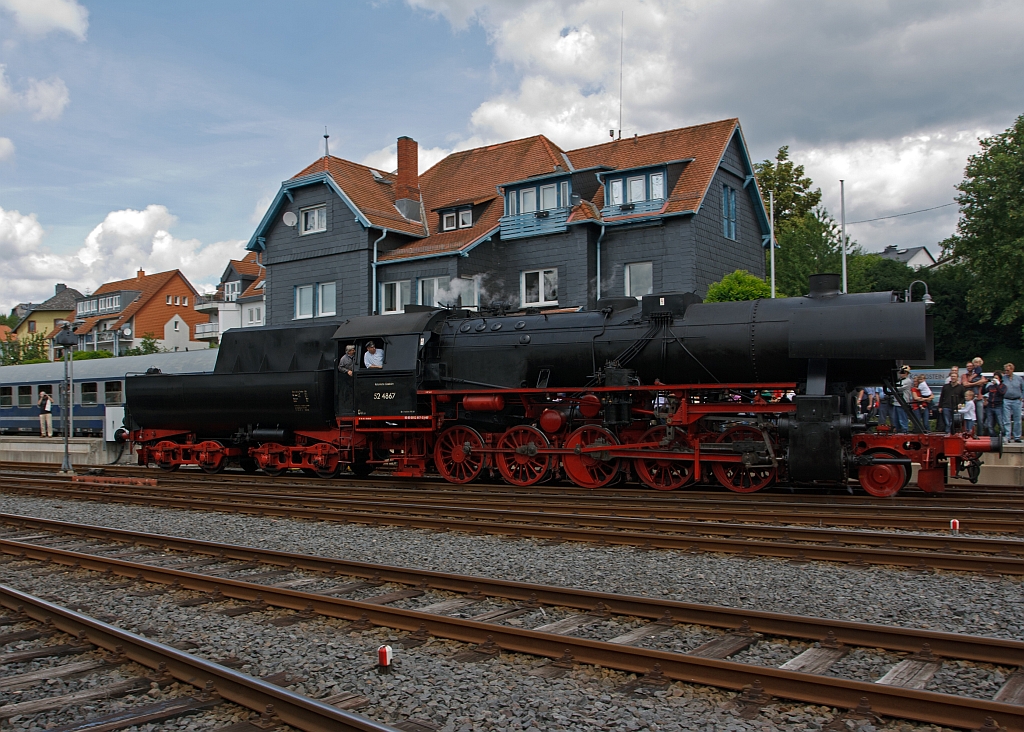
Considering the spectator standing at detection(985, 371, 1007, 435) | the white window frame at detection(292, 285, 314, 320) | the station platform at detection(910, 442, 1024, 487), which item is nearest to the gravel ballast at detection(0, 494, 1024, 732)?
the station platform at detection(910, 442, 1024, 487)

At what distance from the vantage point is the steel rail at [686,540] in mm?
6871

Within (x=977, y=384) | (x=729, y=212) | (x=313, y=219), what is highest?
(x=313, y=219)

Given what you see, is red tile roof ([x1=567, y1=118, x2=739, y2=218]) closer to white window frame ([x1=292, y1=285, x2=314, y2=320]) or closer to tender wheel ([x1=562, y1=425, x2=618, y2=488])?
white window frame ([x1=292, y1=285, x2=314, y2=320])

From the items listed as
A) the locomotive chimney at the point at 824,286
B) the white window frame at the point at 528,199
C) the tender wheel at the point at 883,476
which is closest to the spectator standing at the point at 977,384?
the tender wheel at the point at 883,476

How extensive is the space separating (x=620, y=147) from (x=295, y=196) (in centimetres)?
1238

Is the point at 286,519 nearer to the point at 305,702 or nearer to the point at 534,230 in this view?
the point at 305,702

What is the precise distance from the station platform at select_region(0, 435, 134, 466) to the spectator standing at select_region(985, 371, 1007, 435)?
67.4 feet

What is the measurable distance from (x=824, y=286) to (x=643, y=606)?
7.25 meters

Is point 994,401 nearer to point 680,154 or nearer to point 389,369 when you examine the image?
point 389,369

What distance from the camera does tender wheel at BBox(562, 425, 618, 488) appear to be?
41.8 feet

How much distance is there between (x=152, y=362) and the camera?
90.2 feet

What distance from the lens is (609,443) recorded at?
12.6 meters

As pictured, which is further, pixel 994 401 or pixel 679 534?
pixel 994 401

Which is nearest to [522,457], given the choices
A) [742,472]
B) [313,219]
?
[742,472]
